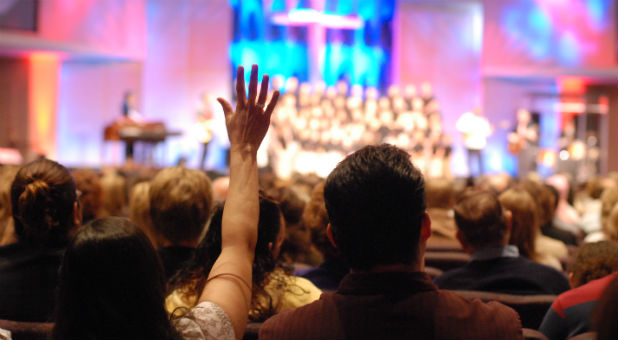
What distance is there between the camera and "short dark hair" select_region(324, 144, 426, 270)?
3.92 feet

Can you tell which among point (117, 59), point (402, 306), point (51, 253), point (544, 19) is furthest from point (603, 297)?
point (544, 19)

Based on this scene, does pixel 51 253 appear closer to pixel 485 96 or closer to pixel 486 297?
pixel 486 297

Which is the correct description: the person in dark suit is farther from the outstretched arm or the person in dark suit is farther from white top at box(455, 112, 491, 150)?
white top at box(455, 112, 491, 150)

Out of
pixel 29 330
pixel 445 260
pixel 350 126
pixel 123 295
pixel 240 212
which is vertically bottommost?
pixel 445 260

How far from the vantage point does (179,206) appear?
248cm

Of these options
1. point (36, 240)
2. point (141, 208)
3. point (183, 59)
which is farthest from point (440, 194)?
point (183, 59)

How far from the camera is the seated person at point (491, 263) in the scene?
256cm

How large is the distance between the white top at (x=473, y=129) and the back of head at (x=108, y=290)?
1121 centimetres

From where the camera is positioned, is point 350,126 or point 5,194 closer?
point 5,194

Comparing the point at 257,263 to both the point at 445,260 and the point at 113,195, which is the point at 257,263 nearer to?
the point at 445,260

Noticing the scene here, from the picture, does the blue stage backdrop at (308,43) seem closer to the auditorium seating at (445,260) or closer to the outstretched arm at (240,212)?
the auditorium seating at (445,260)

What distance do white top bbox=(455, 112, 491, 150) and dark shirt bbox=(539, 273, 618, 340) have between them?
10125mm

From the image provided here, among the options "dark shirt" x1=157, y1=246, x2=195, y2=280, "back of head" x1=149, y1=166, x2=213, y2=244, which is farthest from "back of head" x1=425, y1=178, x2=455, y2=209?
"dark shirt" x1=157, y1=246, x2=195, y2=280

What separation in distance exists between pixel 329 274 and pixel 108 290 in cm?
137
